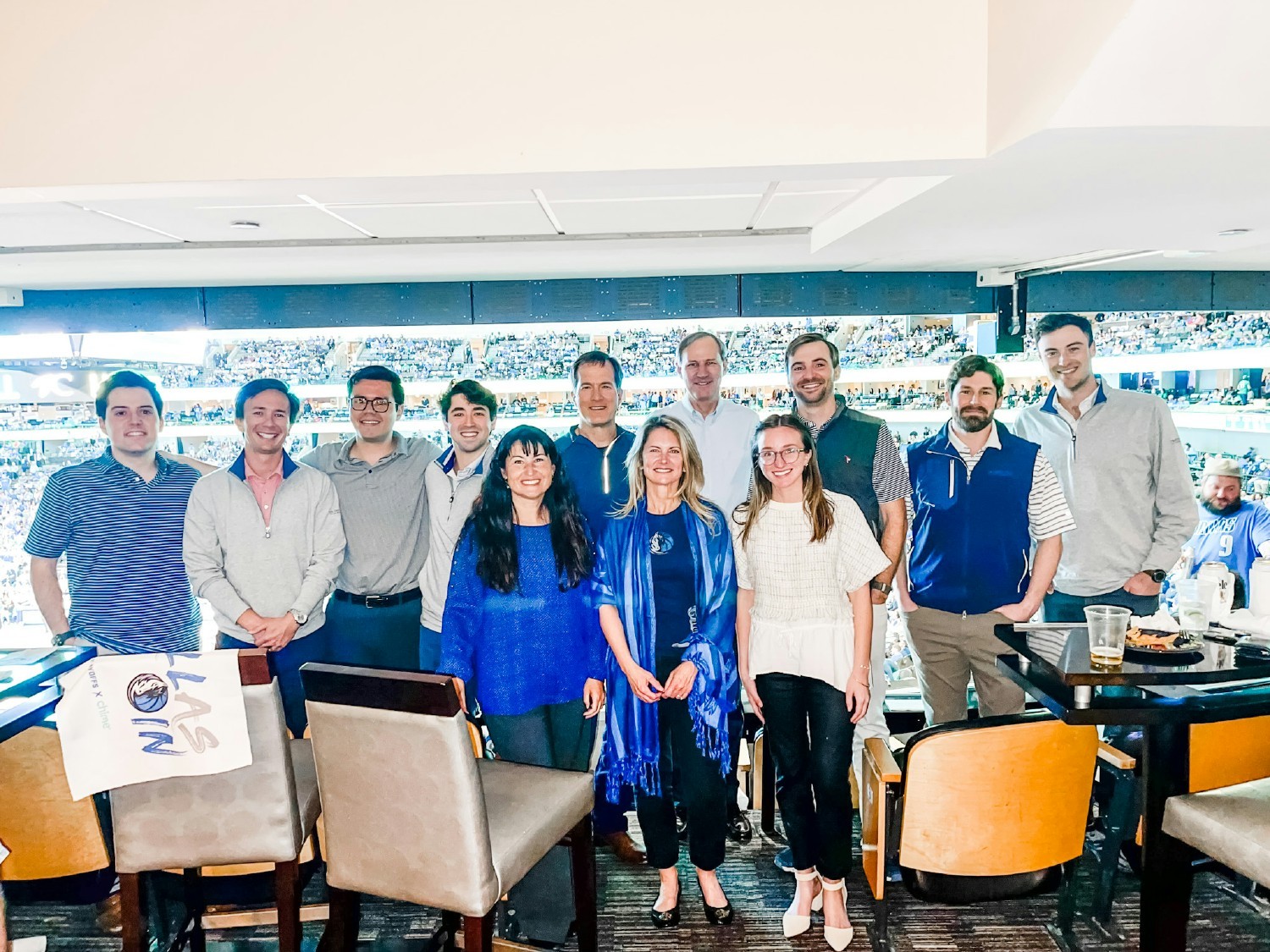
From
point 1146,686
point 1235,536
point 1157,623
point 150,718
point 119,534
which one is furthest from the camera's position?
point 1235,536

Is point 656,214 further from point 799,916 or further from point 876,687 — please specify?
point 799,916

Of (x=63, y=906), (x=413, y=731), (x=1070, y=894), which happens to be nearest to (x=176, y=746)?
(x=413, y=731)

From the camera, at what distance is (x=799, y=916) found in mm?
2496

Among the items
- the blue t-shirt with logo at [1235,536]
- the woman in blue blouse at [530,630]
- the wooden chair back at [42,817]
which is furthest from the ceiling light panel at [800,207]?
the wooden chair back at [42,817]

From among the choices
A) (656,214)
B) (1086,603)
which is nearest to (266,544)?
(656,214)

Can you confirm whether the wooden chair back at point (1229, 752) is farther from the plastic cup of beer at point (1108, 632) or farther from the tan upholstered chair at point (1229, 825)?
the plastic cup of beer at point (1108, 632)

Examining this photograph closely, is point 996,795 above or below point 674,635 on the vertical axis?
below

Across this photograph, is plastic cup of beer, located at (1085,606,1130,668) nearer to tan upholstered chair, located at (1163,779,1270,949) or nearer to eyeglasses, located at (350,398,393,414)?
tan upholstered chair, located at (1163,779,1270,949)

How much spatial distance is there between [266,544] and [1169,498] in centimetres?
360

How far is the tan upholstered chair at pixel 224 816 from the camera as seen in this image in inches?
79.2

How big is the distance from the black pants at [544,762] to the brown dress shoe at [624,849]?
47cm

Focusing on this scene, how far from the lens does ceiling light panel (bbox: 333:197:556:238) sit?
282cm

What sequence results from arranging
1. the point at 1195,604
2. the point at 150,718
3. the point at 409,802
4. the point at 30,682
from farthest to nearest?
the point at 1195,604, the point at 30,682, the point at 150,718, the point at 409,802

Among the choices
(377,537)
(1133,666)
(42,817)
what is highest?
(377,537)
